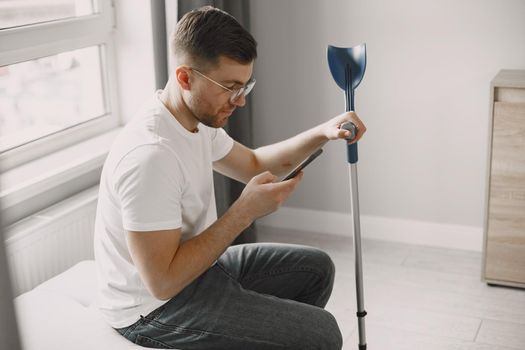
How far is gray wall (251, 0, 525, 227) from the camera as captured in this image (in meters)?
3.18

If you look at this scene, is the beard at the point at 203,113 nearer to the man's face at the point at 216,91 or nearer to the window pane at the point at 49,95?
the man's face at the point at 216,91

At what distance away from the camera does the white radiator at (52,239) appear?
2.37 meters

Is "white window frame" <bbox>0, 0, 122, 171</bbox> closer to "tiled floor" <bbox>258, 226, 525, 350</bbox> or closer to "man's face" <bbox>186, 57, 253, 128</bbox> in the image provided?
"man's face" <bbox>186, 57, 253, 128</bbox>

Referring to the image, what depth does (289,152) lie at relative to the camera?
229 cm

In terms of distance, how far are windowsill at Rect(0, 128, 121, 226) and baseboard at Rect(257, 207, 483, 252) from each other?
1.14m

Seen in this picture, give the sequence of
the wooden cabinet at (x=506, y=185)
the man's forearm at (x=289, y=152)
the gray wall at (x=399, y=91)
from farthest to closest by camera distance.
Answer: the gray wall at (x=399, y=91) → the wooden cabinet at (x=506, y=185) → the man's forearm at (x=289, y=152)

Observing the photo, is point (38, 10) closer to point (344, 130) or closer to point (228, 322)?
point (344, 130)

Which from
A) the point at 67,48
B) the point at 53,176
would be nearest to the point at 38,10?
the point at 67,48

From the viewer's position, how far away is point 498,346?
258cm

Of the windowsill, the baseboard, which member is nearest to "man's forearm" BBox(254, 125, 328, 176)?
the windowsill

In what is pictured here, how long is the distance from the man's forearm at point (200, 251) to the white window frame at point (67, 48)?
0.93 metres

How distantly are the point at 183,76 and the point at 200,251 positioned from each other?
0.45m

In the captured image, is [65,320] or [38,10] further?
[38,10]

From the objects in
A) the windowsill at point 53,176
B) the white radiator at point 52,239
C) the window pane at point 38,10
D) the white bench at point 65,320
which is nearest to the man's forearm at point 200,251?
the white bench at point 65,320
